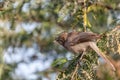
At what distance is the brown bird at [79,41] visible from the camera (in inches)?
168

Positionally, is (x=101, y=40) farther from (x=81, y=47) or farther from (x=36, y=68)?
(x=36, y=68)

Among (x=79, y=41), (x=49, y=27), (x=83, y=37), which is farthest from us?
(x=49, y=27)

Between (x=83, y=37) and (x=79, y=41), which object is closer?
(x=83, y=37)

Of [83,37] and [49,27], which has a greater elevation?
Answer: [49,27]

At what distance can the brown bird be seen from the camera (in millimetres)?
4255

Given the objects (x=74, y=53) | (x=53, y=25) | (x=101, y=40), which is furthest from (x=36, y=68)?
(x=101, y=40)

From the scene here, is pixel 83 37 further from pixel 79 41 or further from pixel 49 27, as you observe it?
pixel 49 27

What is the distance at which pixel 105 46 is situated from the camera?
156 inches

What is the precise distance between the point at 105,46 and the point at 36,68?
5153 millimetres

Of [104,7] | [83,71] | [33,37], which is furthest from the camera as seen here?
[33,37]

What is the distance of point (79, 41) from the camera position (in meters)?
4.77

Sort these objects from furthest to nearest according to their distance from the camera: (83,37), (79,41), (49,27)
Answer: (49,27)
(79,41)
(83,37)

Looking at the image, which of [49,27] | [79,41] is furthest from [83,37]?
[49,27]

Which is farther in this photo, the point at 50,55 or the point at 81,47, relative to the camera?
the point at 50,55
